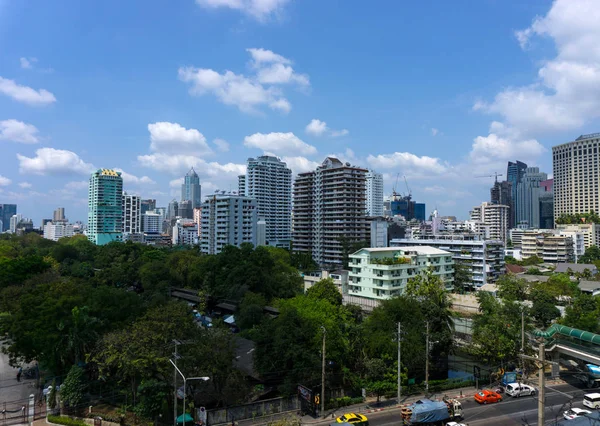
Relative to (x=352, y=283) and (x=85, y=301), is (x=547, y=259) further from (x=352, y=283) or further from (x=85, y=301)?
(x=85, y=301)

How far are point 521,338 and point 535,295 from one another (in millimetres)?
21370

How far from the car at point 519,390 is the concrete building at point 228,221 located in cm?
7192

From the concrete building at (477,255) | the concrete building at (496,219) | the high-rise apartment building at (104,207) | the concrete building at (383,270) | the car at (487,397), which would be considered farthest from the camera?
the concrete building at (496,219)

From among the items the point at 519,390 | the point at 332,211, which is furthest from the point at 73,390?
the point at 332,211

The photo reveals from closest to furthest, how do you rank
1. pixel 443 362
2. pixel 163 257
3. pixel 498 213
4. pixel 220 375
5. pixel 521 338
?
pixel 220 375
pixel 521 338
pixel 443 362
pixel 163 257
pixel 498 213

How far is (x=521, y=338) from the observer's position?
104 feet

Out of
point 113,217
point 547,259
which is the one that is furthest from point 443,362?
point 113,217

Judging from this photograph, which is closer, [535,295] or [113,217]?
[535,295]

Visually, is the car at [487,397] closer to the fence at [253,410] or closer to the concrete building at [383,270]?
the fence at [253,410]

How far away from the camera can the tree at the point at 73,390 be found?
25422mm

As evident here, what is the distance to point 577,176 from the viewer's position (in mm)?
149000

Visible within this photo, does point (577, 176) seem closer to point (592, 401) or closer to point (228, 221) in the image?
point (228, 221)

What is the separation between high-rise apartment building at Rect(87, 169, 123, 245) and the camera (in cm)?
13938

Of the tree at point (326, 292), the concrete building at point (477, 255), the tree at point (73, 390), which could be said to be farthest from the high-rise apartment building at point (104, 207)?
the tree at point (73, 390)
